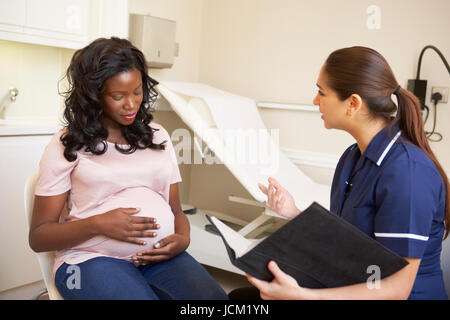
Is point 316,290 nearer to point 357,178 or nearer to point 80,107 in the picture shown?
point 357,178

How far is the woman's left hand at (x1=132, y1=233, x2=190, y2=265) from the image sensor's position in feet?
4.17

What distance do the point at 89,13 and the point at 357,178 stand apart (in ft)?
5.75

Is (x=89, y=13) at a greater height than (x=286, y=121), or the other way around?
(x=89, y=13)

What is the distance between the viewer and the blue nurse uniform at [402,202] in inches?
39.8

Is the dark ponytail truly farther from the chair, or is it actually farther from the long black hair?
the chair

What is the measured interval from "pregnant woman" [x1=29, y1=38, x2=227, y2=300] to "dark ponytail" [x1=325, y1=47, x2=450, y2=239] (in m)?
0.57

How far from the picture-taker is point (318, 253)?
943 millimetres

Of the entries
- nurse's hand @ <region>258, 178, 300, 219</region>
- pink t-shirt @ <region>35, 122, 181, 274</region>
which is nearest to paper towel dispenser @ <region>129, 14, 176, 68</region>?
pink t-shirt @ <region>35, 122, 181, 274</region>

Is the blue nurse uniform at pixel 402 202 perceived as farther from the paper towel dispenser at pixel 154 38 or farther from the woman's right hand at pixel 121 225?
the paper towel dispenser at pixel 154 38

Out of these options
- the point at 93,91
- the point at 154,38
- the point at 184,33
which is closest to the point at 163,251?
the point at 93,91

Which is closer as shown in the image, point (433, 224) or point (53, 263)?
point (433, 224)

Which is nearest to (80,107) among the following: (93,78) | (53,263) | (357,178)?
(93,78)

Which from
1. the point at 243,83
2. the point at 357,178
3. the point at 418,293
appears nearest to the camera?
the point at 418,293

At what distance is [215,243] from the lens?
2475 millimetres
